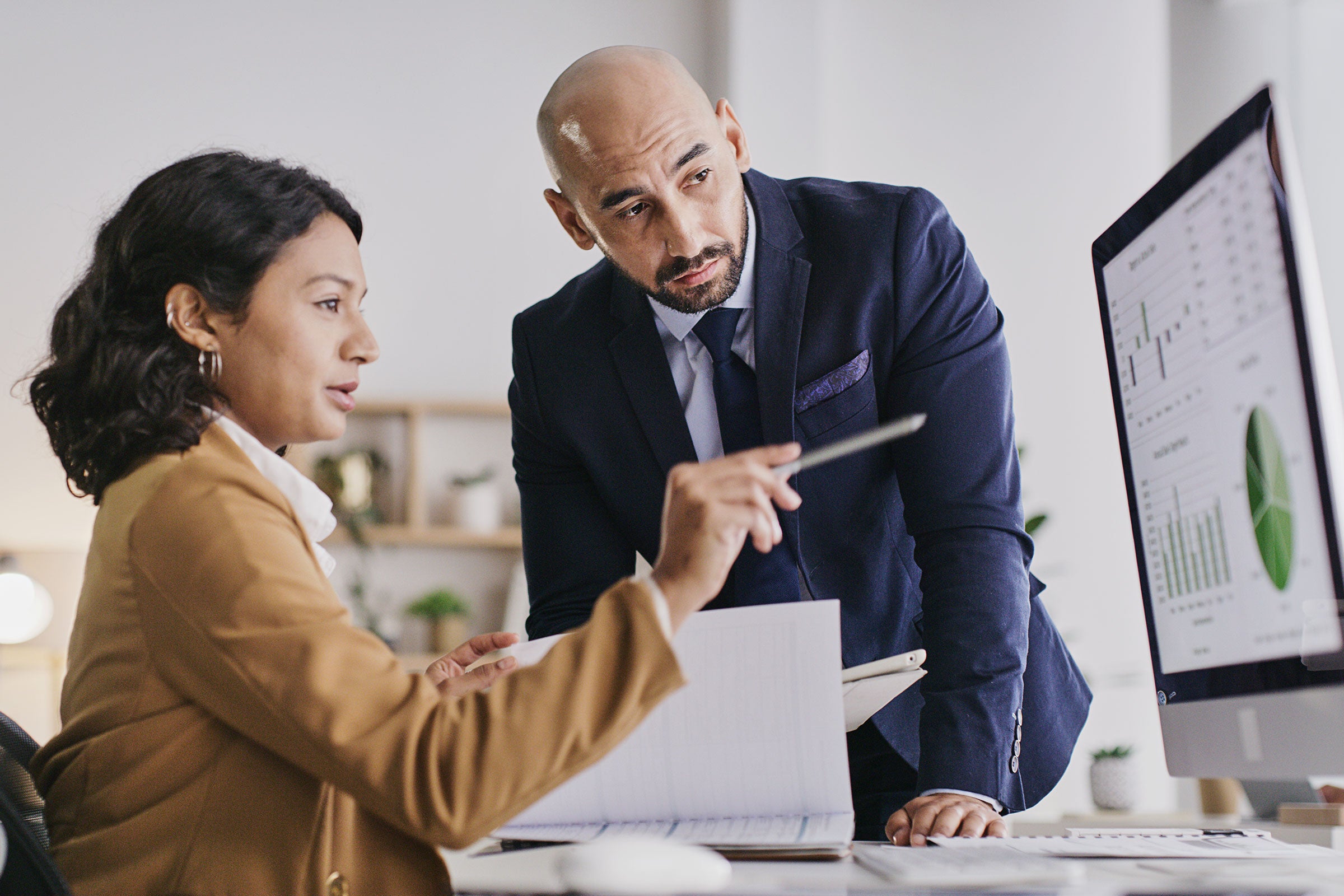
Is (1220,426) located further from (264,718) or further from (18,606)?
(18,606)

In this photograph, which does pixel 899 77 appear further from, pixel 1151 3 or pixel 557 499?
pixel 557 499

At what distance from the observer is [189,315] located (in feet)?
3.59

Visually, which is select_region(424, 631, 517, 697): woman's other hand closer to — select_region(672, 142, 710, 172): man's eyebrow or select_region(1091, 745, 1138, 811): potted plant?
select_region(672, 142, 710, 172): man's eyebrow

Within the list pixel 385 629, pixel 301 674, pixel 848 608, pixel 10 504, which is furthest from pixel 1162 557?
pixel 10 504

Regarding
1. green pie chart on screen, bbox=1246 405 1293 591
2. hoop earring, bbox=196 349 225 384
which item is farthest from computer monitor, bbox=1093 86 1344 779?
hoop earring, bbox=196 349 225 384

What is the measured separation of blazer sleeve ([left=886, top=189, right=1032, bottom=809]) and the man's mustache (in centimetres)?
21

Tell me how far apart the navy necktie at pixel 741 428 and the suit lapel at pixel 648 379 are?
0.05 metres

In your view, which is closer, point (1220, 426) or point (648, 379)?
point (1220, 426)

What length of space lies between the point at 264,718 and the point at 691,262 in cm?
80

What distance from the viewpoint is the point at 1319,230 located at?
3975mm

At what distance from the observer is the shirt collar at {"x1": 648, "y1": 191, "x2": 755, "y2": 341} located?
1506 millimetres

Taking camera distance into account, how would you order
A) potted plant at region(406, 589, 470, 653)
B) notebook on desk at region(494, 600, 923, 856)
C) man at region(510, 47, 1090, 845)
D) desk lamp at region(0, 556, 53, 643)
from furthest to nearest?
potted plant at region(406, 589, 470, 653)
desk lamp at region(0, 556, 53, 643)
man at region(510, 47, 1090, 845)
notebook on desk at region(494, 600, 923, 856)

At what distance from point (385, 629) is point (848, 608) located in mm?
2716

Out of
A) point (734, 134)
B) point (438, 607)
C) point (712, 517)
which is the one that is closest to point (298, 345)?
point (712, 517)
